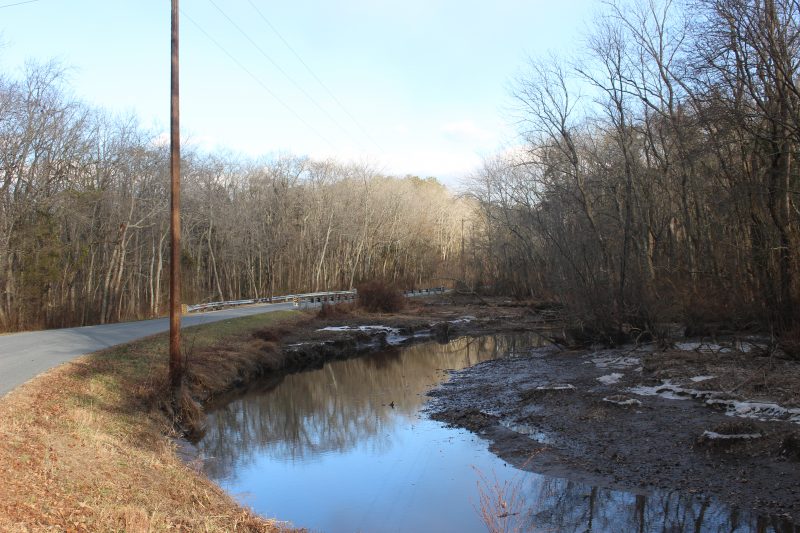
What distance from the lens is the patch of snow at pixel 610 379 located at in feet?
51.5

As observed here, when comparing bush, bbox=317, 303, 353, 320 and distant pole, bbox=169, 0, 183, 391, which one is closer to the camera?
Result: distant pole, bbox=169, 0, 183, 391

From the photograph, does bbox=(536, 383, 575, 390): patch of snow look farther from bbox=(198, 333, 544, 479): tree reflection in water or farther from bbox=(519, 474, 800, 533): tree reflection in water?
bbox=(519, 474, 800, 533): tree reflection in water

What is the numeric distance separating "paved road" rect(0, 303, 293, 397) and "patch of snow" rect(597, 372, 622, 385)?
41.2 ft

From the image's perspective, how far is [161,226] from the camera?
44.7 metres

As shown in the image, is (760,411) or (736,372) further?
(736,372)

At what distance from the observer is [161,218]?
44.2 metres

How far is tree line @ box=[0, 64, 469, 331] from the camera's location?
3027 cm

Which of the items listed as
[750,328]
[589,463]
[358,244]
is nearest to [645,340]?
[750,328]

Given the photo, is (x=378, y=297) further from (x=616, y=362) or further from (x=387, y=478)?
(x=387, y=478)

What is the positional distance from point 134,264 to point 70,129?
1019 cm

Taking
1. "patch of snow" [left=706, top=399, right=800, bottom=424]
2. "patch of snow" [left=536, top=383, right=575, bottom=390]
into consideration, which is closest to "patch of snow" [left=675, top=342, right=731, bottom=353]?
"patch of snow" [left=536, top=383, right=575, bottom=390]

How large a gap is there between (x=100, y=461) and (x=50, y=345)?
10865 millimetres

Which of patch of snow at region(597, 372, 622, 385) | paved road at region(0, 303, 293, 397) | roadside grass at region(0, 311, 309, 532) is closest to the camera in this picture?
roadside grass at region(0, 311, 309, 532)

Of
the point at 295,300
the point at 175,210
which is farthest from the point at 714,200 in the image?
the point at 295,300
